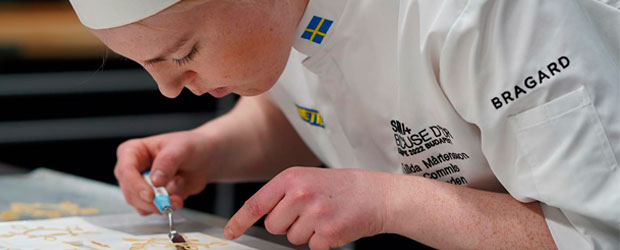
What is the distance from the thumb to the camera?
1076 millimetres

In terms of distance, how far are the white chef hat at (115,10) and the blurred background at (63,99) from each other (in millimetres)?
1766

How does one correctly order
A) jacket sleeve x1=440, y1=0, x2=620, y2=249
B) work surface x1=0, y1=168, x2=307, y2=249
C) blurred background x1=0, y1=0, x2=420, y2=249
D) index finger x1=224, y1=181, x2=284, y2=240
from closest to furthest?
1. jacket sleeve x1=440, y1=0, x2=620, y2=249
2. index finger x1=224, y1=181, x2=284, y2=240
3. work surface x1=0, y1=168, x2=307, y2=249
4. blurred background x1=0, y1=0, x2=420, y2=249

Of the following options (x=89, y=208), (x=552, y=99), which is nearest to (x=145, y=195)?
(x=89, y=208)

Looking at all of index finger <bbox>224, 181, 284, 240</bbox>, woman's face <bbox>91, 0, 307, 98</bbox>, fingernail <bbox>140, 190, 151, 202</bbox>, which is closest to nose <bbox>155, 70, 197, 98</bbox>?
woman's face <bbox>91, 0, 307, 98</bbox>

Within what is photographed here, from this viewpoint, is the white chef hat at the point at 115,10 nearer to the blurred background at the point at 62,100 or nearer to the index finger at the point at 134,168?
the index finger at the point at 134,168

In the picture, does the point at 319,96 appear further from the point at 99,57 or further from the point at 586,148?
the point at 99,57

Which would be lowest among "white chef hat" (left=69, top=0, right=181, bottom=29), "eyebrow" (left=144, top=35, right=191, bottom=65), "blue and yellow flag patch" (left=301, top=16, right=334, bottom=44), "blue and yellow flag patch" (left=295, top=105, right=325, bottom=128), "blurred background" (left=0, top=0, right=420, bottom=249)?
"blurred background" (left=0, top=0, right=420, bottom=249)

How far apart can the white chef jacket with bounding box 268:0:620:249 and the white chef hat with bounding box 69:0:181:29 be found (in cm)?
20

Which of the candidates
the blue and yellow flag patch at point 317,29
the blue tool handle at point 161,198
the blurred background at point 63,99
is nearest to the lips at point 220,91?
the blue and yellow flag patch at point 317,29

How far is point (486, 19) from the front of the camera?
738 mm

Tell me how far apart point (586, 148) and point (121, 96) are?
215cm

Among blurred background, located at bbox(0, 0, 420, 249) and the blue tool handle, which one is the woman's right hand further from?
blurred background, located at bbox(0, 0, 420, 249)

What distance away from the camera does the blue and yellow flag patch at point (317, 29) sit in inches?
34.6

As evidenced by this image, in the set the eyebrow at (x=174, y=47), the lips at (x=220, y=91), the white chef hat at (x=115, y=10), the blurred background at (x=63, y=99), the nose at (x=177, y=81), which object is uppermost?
the white chef hat at (x=115, y=10)
